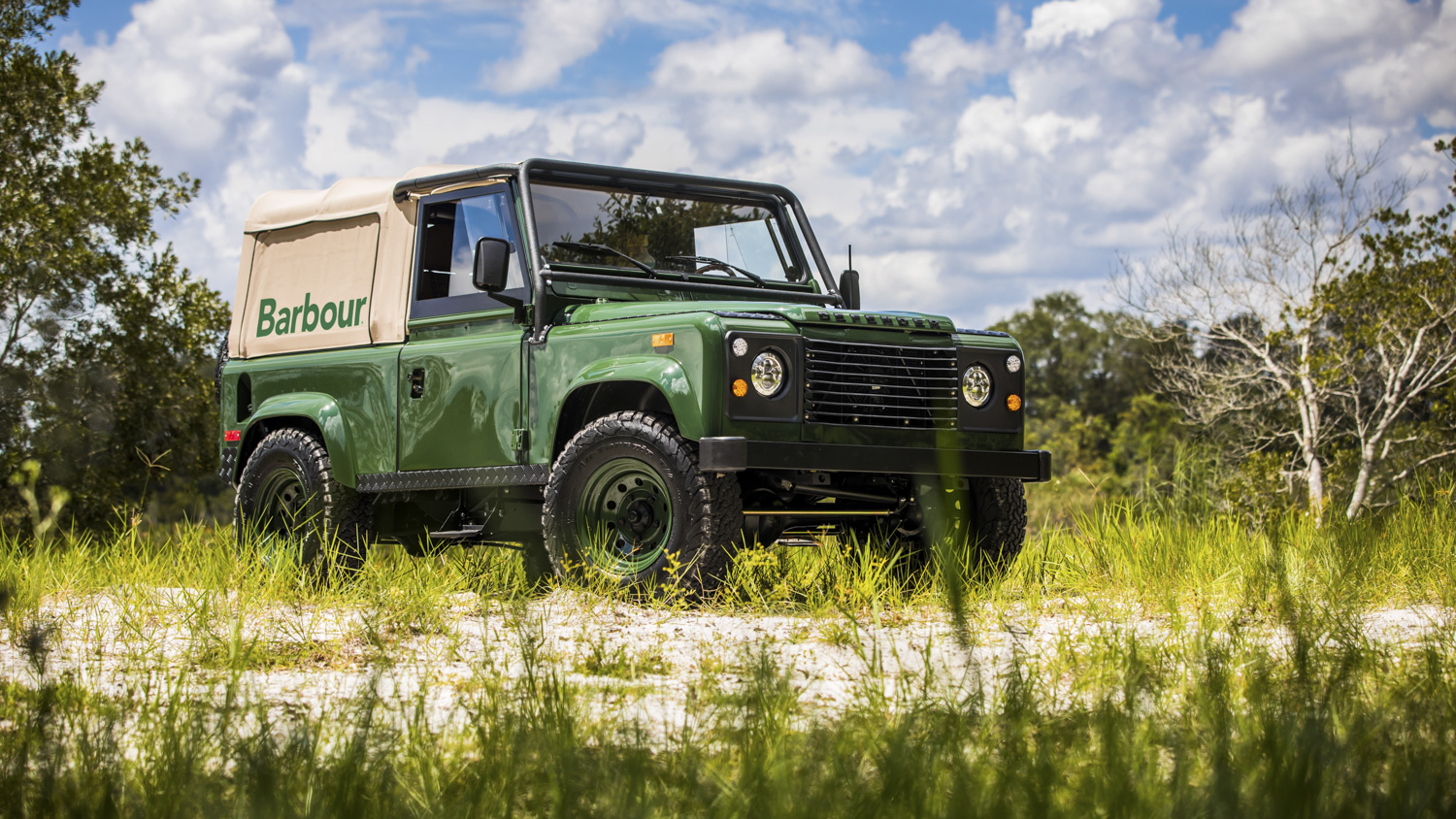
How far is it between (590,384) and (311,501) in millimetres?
2155

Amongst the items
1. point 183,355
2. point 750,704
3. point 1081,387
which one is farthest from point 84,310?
point 1081,387

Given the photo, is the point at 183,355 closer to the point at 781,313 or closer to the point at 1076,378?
the point at 781,313

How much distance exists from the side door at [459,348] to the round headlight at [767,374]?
55.4 inches

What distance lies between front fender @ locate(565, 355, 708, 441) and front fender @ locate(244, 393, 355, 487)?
79.4 inches

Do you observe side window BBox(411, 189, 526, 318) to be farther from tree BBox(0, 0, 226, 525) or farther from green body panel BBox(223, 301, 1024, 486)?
tree BBox(0, 0, 226, 525)

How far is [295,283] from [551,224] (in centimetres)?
219

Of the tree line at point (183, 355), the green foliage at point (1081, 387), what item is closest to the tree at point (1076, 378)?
the green foliage at point (1081, 387)

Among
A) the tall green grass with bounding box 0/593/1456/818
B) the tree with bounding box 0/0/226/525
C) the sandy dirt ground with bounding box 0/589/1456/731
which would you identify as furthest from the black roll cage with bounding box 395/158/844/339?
the tree with bounding box 0/0/226/525

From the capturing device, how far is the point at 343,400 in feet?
24.8

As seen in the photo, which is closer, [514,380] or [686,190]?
[514,380]

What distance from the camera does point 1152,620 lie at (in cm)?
505

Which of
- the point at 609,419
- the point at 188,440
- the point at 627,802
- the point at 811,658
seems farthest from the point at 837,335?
the point at 188,440

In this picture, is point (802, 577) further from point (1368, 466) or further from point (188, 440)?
point (1368, 466)

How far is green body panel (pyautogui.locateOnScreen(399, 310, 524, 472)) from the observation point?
661 cm
